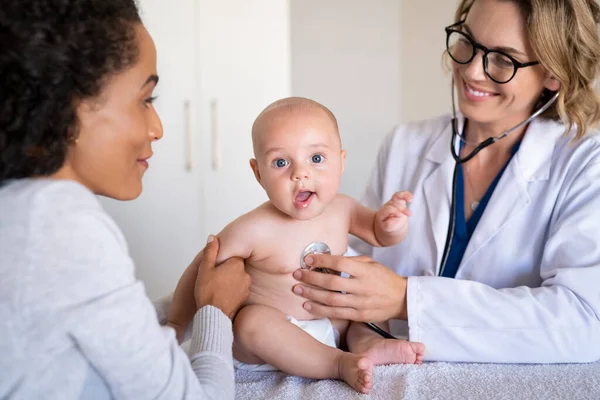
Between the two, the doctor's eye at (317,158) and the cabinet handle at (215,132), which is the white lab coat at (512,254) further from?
the cabinet handle at (215,132)

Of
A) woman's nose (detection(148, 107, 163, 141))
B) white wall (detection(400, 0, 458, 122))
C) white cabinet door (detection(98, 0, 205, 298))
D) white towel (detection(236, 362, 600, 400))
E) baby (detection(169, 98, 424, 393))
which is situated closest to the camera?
woman's nose (detection(148, 107, 163, 141))

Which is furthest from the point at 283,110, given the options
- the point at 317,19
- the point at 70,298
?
the point at 317,19

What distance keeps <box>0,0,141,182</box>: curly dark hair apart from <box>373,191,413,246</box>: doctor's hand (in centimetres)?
76

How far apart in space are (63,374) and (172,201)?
2045 mm

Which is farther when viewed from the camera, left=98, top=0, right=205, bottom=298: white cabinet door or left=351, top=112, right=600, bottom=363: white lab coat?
left=98, top=0, right=205, bottom=298: white cabinet door

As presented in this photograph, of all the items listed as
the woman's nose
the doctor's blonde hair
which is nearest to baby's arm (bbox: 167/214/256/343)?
the woman's nose

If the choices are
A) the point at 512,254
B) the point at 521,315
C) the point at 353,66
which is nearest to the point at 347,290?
the point at 521,315

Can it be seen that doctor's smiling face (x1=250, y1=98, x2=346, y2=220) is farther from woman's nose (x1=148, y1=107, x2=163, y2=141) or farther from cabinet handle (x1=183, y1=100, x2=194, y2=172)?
cabinet handle (x1=183, y1=100, x2=194, y2=172)

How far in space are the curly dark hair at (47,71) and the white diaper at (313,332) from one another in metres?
0.65

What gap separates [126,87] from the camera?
0.91 m

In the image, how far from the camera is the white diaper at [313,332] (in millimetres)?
1316

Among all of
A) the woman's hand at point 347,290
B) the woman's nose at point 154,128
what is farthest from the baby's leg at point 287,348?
the woman's nose at point 154,128

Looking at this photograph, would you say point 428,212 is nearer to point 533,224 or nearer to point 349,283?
point 533,224

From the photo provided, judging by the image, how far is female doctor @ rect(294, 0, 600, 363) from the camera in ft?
4.42
